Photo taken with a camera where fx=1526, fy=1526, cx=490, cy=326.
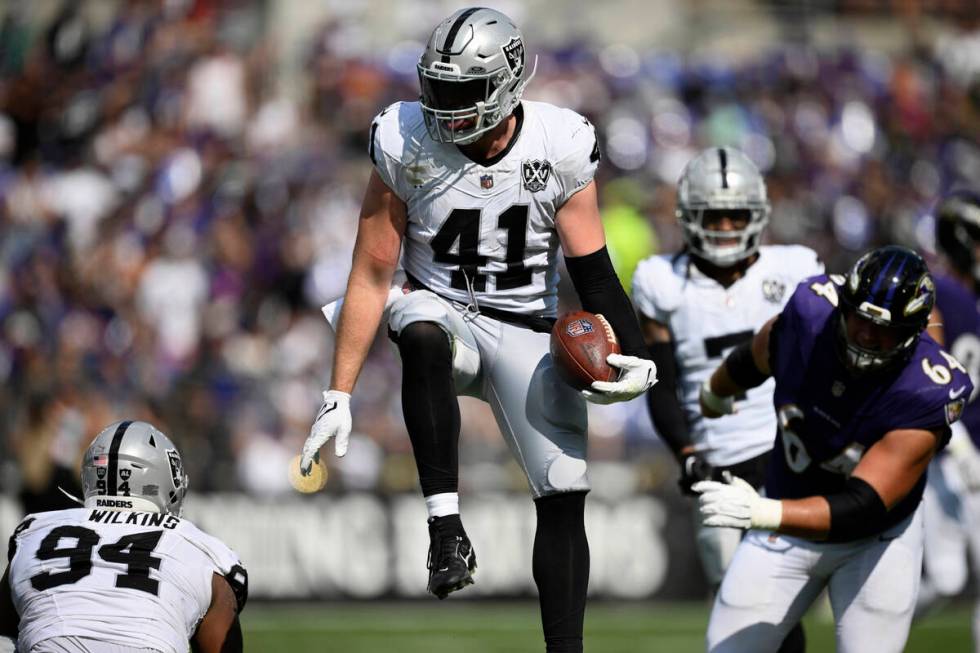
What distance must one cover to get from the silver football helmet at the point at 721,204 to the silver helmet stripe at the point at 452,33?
201 cm

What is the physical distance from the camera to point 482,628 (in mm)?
10922

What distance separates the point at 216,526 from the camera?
38.1ft

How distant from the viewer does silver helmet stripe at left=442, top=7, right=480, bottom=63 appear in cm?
553

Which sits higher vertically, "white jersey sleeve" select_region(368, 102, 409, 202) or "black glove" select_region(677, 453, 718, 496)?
"white jersey sleeve" select_region(368, 102, 409, 202)

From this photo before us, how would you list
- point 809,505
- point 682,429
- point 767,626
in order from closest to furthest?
point 809,505, point 767,626, point 682,429

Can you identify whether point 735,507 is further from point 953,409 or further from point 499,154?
point 499,154

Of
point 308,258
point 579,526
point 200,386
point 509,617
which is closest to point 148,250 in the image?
point 308,258

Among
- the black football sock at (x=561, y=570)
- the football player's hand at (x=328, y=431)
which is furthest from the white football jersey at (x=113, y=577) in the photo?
the black football sock at (x=561, y=570)

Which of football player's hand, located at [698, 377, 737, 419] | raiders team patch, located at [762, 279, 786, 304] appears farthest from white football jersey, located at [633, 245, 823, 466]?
football player's hand, located at [698, 377, 737, 419]

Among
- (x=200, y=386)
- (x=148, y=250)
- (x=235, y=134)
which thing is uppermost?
(x=235, y=134)

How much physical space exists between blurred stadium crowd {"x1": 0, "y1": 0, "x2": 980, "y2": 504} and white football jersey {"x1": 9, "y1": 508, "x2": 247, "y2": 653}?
642 centimetres

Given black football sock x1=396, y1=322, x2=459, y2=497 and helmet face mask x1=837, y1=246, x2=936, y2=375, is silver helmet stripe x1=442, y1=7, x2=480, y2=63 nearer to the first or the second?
black football sock x1=396, y1=322, x2=459, y2=497

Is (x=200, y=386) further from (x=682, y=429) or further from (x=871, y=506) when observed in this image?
(x=871, y=506)

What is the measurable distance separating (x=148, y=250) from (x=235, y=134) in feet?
6.91
